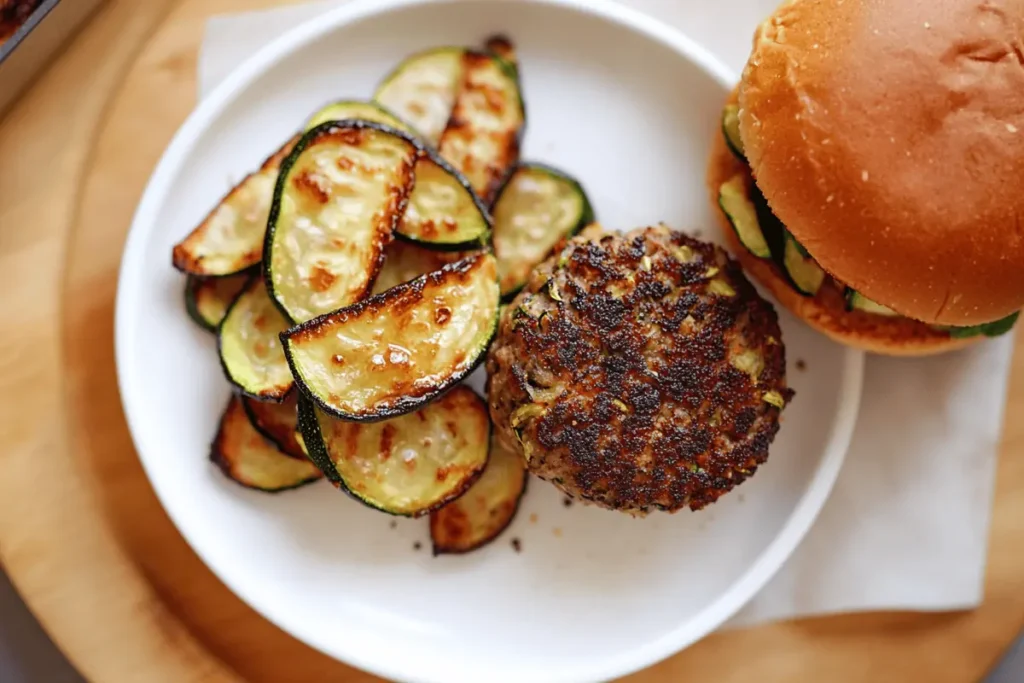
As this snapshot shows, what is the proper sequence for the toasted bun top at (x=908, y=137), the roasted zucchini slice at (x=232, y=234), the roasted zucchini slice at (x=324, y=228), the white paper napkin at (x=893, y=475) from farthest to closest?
1. the white paper napkin at (x=893, y=475)
2. the roasted zucchini slice at (x=232, y=234)
3. the roasted zucchini slice at (x=324, y=228)
4. the toasted bun top at (x=908, y=137)

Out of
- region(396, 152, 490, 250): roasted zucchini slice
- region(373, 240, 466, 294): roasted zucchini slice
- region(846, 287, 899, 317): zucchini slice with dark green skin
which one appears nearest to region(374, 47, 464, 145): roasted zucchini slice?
region(396, 152, 490, 250): roasted zucchini slice

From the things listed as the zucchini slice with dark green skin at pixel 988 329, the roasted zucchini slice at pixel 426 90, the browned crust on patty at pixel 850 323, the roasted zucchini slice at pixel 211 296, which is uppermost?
the roasted zucchini slice at pixel 426 90

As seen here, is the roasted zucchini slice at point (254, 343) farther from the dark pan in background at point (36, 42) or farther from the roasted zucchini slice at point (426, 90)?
the dark pan in background at point (36, 42)

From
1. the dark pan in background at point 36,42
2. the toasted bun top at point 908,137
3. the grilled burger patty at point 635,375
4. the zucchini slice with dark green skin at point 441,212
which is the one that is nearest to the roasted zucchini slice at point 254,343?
the zucchini slice with dark green skin at point 441,212

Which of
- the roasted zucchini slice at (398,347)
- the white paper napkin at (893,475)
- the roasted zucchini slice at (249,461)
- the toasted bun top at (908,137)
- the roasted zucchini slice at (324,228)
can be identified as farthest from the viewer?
the white paper napkin at (893,475)

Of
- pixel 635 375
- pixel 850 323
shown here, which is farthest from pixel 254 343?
pixel 850 323

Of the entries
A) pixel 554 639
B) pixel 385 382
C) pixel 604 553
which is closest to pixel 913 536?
pixel 604 553

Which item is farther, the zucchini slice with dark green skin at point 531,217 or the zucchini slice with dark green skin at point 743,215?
the zucchini slice with dark green skin at point 531,217

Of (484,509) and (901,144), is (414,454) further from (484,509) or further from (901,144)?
(901,144)
